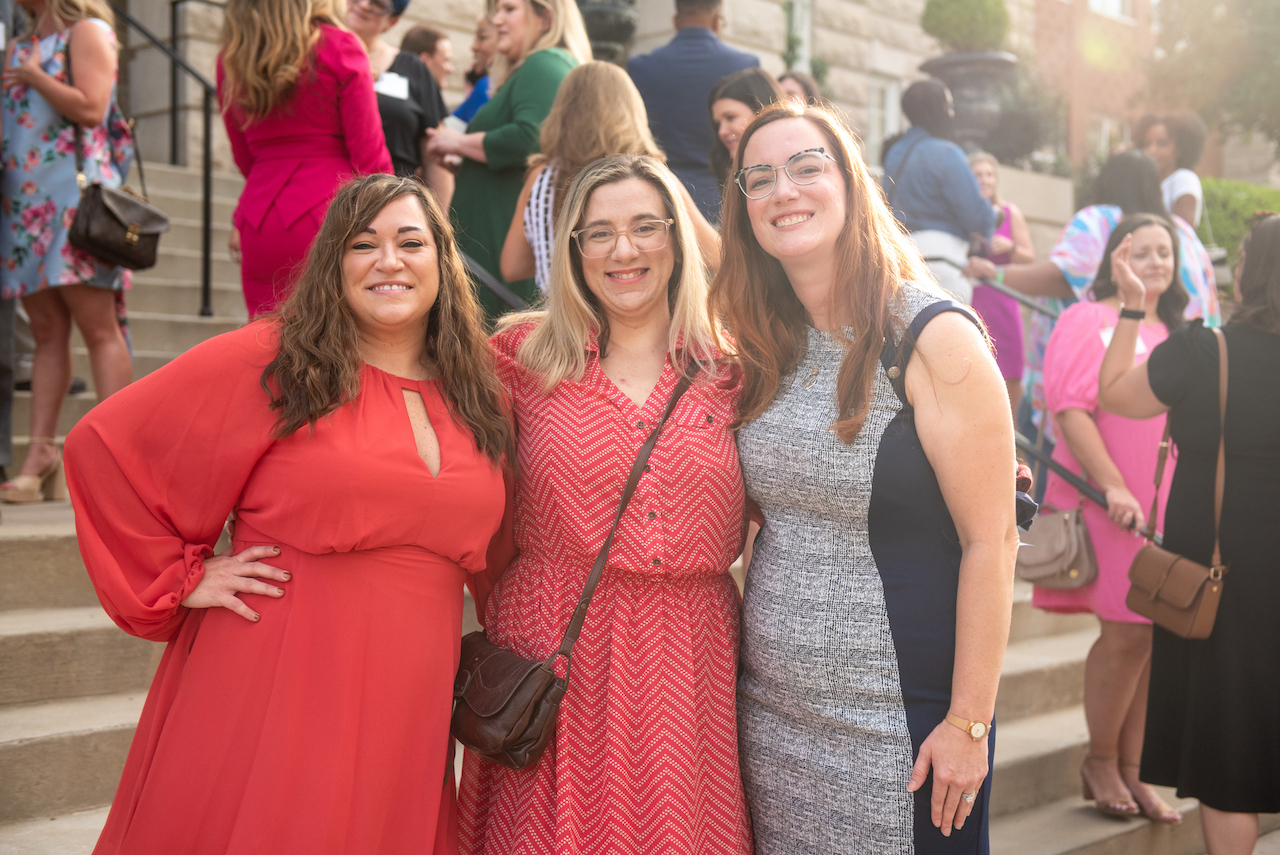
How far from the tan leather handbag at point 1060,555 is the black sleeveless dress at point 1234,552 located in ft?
2.19

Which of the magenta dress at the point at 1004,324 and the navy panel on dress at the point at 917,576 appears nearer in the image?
the navy panel on dress at the point at 917,576

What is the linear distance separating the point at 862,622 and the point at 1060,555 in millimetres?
2073

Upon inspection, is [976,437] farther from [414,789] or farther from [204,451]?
[204,451]

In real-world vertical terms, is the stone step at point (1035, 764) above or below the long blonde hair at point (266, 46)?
below

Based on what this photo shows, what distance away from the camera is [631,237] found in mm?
2729

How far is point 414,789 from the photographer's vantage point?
7.74 ft

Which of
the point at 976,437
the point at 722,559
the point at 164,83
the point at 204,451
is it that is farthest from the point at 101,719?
the point at 164,83

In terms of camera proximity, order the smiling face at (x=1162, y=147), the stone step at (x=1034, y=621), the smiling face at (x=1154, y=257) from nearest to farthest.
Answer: the smiling face at (x=1154, y=257) < the stone step at (x=1034, y=621) < the smiling face at (x=1162, y=147)

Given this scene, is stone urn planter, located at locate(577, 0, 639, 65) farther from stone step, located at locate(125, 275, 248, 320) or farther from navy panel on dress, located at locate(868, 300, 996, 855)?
navy panel on dress, located at locate(868, 300, 996, 855)

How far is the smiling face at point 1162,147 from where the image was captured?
6.79 m

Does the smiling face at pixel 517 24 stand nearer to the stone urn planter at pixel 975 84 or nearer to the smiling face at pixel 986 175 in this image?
the smiling face at pixel 986 175

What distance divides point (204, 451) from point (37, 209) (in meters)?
2.55

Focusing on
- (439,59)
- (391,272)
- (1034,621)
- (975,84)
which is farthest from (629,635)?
(975,84)

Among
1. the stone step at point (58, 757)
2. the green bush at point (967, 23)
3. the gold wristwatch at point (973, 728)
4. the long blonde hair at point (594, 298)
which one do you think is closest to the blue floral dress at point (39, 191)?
the stone step at point (58, 757)
